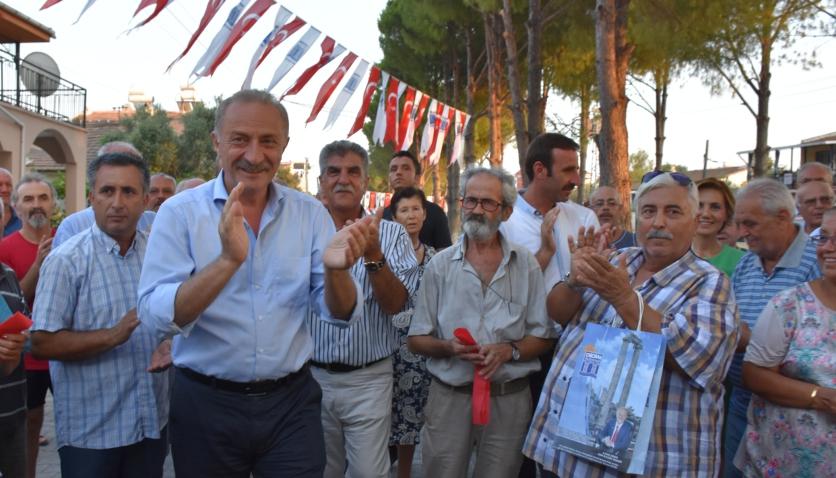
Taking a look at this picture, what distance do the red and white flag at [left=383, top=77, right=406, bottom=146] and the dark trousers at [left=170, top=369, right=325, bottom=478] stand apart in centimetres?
770

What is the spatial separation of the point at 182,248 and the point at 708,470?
212 centimetres

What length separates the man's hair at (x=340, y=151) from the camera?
3.80 m

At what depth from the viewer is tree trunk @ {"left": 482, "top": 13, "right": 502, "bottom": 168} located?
18.8 m

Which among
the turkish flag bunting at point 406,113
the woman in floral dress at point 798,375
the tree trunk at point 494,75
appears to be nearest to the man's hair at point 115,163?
the woman in floral dress at point 798,375

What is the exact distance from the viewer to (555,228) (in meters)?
4.34

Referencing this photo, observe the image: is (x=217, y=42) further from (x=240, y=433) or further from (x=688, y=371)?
(x=688, y=371)

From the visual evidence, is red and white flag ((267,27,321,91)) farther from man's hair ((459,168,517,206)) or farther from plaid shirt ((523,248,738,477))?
plaid shirt ((523,248,738,477))

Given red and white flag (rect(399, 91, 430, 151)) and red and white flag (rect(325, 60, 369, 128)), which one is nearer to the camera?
red and white flag (rect(325, 60, 369, 128))

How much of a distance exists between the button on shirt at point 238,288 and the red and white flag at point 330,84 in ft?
18.1

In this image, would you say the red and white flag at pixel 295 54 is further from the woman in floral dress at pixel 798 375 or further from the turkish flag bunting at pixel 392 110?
the woman in floral dress at pixel 798 375

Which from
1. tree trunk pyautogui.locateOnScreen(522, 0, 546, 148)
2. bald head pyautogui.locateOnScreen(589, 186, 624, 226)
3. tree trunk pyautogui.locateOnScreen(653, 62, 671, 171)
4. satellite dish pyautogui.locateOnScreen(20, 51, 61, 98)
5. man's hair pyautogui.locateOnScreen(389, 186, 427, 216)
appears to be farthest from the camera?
tree trunk pyautogui.locateOnScreen(653, 62, 671, 171)

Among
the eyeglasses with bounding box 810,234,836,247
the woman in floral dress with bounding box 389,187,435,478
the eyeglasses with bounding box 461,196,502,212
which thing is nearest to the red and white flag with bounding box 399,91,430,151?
→ the woman in floral dress with bounding box 389,187,435,478

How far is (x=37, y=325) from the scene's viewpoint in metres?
2.93

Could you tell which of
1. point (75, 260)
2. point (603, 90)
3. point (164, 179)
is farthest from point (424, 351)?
point (603, 90)
